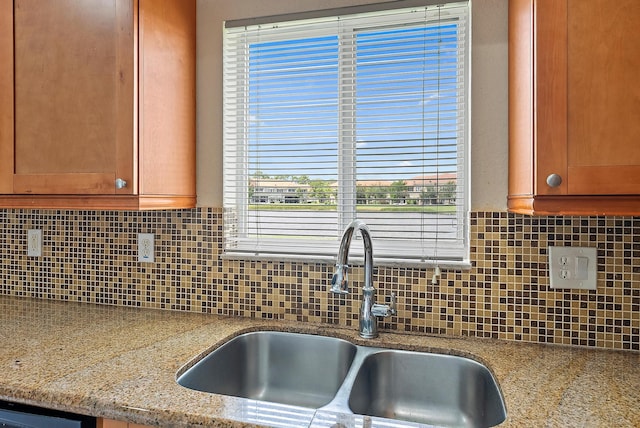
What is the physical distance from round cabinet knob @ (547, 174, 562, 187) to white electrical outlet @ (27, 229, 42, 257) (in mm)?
1913

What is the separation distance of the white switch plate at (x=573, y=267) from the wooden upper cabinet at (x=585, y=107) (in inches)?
12.7

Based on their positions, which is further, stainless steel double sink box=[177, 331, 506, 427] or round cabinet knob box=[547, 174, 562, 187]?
stainless steel double sink box=[177, 331, 506, 427]

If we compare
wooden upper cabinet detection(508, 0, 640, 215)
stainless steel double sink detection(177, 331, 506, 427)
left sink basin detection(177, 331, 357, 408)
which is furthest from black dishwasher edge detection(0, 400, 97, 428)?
wooden upper cabinet detection(508, 0, 640, 215)

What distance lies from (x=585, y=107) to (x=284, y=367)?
114 centimetres

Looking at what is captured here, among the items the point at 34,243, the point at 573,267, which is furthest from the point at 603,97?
the point at 34,243

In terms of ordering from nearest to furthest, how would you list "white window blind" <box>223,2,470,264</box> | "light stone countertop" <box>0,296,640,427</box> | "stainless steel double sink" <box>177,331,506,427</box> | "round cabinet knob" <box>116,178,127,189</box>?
"light stone countertop" <box>0,296,640,427</box> < "stainless steel double sink" <box>177,331,506,427</box> < "round cabinet knob" <box>116,178,127,189</box> < "white window blind" <box>223,2,470,264</box>

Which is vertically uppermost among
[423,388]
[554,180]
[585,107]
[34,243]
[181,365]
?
[585,107]

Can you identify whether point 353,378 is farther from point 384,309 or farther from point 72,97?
point 72,97

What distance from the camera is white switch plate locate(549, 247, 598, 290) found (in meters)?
1.25

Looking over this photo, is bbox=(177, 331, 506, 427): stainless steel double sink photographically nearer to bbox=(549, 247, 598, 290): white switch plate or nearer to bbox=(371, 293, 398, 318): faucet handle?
bbox=(371, 293, 398, 318): faucet handle

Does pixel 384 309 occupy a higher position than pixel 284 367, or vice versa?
pixel 384 309

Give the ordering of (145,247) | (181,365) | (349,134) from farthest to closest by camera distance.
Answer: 1. (145,247)
2. (349,134)
3. (181,365)

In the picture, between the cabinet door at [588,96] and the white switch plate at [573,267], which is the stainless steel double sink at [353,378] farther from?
the cabinet door at [588,96]

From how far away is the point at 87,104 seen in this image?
1.32 metres
